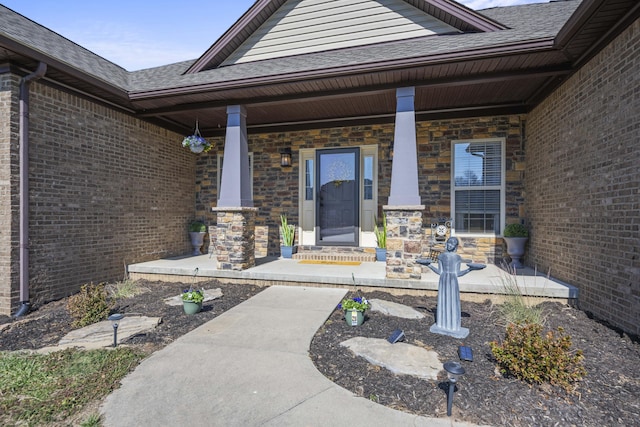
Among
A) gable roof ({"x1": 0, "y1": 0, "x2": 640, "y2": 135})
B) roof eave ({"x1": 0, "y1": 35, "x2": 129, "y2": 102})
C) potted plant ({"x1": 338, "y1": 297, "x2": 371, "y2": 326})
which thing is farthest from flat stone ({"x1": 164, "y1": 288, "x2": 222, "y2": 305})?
roof eave ({"x1": 0, "y1": 35, "x2": 129, "y2": 102})

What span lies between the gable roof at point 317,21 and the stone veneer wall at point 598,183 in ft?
7.13

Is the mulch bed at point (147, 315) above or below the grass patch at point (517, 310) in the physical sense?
below

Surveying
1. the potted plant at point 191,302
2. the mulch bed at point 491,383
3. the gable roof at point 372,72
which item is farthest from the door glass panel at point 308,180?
the mulch bed at point 491,383

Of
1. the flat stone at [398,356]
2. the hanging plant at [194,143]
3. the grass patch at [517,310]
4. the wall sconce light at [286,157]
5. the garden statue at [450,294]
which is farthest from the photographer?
the wall sconce light at [286,157]

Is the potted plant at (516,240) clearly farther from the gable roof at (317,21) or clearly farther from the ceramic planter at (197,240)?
the ceramic planter at (197,240)

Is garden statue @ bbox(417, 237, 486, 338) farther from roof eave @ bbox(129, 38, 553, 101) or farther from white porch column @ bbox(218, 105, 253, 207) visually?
white porch column @ bbox(218, 105, 253, 207)

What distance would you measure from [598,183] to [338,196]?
4412 millimetres

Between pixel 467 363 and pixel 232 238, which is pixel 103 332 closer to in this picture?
pixel 232 238

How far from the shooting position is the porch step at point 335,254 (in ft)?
22.2

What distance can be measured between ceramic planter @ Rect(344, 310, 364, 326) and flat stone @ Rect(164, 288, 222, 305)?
2180 millimetres

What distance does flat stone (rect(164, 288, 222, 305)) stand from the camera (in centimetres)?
454

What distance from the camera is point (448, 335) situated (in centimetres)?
330

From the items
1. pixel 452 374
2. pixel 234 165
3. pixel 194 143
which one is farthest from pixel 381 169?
pixel 452 374

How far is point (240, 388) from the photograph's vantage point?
240cm
